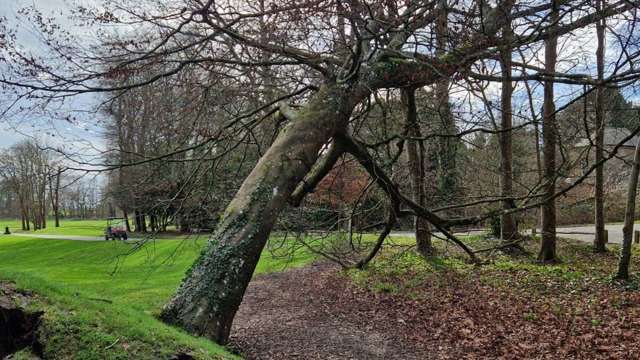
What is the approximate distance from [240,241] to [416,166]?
19.8ft

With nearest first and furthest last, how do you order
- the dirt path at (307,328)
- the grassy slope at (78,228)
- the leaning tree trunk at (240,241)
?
the leaning tree trunk at (240,241), the grassy slope at (78,228), the dirt path at (307,328)

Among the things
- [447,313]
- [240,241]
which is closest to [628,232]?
[447,313]

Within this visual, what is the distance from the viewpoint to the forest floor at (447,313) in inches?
218

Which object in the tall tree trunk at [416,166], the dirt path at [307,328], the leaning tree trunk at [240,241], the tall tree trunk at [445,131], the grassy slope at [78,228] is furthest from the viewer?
the tall tree trunk at [416,166]

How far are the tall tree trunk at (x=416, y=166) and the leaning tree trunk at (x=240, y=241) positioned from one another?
1.65 m

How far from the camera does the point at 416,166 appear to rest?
879 centimetres

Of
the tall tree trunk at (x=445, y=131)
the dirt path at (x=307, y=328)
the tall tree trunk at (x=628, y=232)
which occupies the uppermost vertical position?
the tall tree trunk at (x=445, y=131)

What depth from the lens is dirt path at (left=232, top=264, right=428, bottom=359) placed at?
18.5 feet

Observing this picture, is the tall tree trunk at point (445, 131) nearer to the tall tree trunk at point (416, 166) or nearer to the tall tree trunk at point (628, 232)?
the tall tree trunk at point (416, 166)

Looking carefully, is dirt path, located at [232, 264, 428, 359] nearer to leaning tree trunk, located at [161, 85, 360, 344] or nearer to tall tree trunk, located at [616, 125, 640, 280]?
leaning tree trunk, located at [161, 85, 360, 344]

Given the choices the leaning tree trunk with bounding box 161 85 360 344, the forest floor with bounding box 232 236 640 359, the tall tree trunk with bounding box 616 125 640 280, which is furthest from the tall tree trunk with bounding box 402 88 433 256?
the tall tree trunk with bounding box 616 125 640 280

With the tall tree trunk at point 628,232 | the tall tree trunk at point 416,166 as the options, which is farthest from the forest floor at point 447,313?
the tall tree trunk at point 416,166

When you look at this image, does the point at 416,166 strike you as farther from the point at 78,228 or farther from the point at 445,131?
the point at 78,228

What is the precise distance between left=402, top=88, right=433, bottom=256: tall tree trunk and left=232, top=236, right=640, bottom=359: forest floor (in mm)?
836
